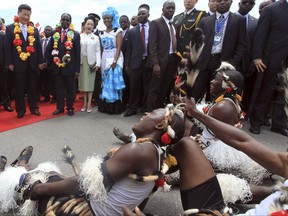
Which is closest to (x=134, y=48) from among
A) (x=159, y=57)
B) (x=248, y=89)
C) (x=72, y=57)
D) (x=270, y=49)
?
(x=159, y=57)

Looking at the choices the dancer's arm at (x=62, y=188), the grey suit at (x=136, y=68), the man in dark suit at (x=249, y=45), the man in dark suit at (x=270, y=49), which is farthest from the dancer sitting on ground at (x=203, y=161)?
the grey suit at (x=136, y=68)

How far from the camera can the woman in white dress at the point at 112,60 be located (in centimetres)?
554

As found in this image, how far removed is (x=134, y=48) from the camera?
543 cm

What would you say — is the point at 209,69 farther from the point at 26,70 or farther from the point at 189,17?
the point at 26,70

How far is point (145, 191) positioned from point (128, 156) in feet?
1.13

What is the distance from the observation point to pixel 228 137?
1.63 meters

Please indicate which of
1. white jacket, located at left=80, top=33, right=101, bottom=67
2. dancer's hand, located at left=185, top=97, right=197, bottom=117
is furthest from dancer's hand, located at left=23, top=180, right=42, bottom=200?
white jacket, located at left=80, top=33, right=101, bottom=67

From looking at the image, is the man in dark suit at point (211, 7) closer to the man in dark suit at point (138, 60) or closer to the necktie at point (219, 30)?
the necktie at point (219, 30)

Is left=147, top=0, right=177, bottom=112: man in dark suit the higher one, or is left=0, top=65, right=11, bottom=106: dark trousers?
left=147, top=0, right=177, bottom=112: man in dark suit

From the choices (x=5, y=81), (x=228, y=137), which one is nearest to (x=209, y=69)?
(x=228, y=137)

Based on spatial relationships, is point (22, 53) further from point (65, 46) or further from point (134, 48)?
point (134, 48)

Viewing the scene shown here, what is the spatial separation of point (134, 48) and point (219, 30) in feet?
5.46

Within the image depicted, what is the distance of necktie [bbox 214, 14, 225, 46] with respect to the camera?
172 inches

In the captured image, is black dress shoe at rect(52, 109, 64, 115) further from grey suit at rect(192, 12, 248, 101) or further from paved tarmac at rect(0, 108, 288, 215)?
grey suit at rect(192, 12, 248, 101)
